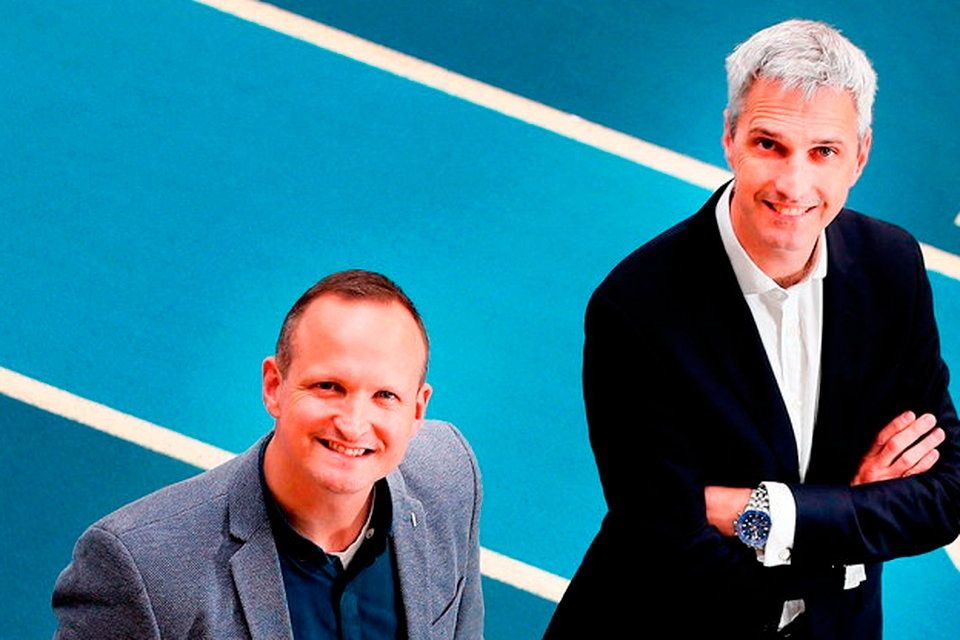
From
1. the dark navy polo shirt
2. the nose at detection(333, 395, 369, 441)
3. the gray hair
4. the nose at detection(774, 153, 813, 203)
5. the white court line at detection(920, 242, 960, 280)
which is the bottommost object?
the dark navy polo shirt

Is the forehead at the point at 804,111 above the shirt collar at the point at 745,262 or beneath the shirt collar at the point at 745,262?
above

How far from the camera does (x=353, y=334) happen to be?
128 inches

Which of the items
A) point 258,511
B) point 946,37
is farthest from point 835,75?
point 946,37

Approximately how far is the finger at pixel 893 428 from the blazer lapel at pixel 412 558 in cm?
111

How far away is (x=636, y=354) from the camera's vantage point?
12.3 ft

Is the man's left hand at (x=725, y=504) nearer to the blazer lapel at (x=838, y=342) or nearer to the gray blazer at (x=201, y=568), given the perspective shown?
the blazer lapel at (x=838, y=342)

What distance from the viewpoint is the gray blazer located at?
313 centimetres

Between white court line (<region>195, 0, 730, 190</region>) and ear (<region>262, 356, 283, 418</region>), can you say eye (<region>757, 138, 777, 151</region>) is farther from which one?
Result: white court line (<region>195, 0, 730, 190</region>)

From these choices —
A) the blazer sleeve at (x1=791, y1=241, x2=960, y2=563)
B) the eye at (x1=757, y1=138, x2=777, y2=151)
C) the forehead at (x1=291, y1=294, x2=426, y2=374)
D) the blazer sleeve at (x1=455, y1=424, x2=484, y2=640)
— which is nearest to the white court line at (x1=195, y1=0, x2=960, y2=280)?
the blazer sleeve at (x1=791, y1=241, x2=960, y2=563)

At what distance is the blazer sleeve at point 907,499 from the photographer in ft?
12.5

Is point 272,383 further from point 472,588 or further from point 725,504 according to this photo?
point 725,504

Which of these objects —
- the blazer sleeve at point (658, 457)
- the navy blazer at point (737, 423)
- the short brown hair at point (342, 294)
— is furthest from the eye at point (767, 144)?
the short brown hair at point (342, 294)

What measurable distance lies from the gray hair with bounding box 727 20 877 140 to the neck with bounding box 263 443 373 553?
4.01 ft

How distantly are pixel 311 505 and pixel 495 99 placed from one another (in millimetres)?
3166
